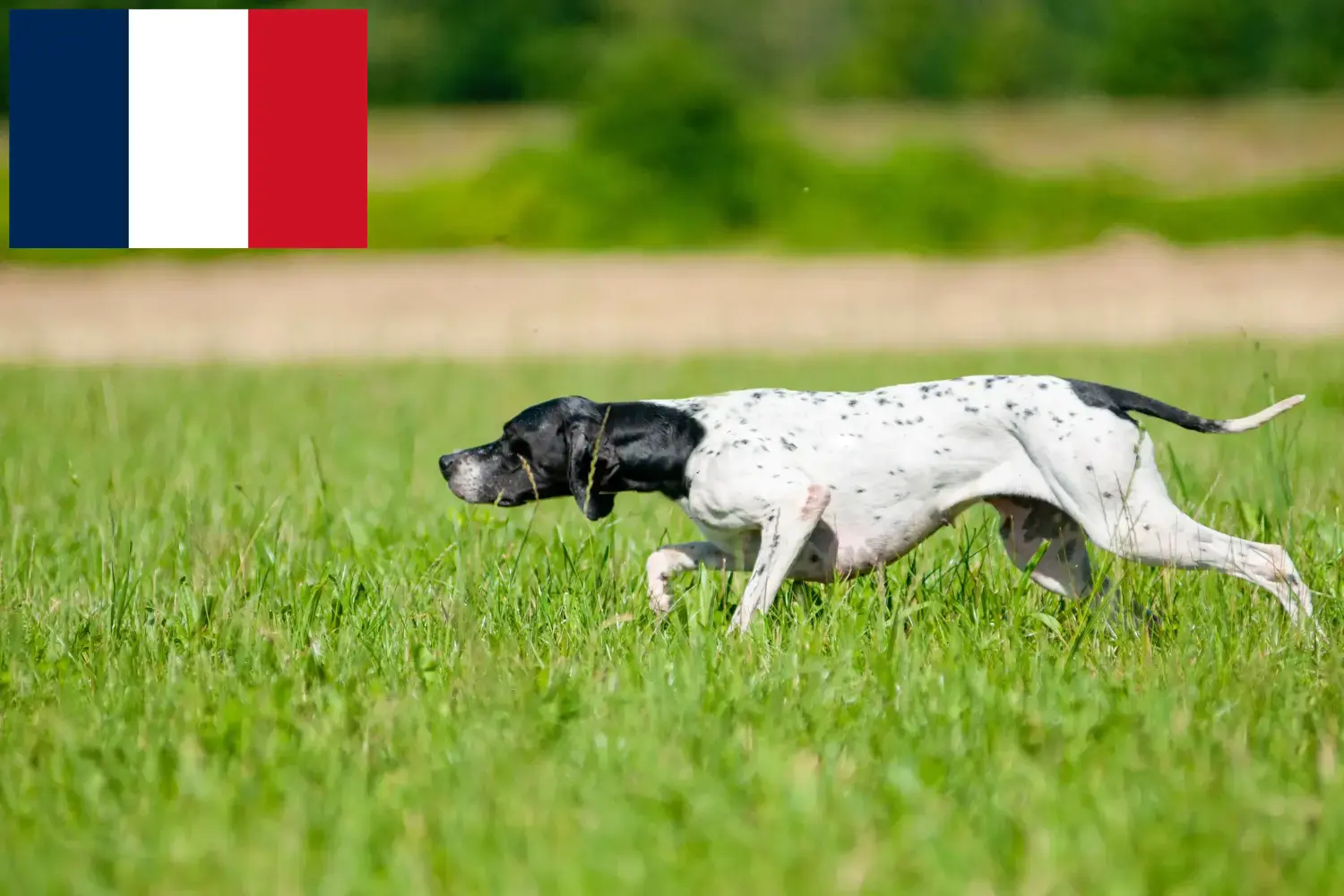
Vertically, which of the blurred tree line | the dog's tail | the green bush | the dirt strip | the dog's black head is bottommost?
the dirt strip

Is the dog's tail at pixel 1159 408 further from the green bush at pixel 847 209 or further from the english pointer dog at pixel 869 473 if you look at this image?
the green bush at pixel 847 209

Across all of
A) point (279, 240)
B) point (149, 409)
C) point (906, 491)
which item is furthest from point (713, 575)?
point (149, 409)

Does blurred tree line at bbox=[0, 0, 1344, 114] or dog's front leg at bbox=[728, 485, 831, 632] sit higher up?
blurred tree line at bbox=[0, 0, 1344, 114]

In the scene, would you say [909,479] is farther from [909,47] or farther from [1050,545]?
Result: [909,47]

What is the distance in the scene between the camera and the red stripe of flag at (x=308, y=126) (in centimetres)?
791

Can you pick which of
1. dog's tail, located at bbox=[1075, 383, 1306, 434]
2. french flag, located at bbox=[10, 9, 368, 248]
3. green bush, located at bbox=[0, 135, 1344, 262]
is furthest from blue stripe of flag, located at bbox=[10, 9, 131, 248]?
green bush, located at bbox=[0, 135, 1344, 262]

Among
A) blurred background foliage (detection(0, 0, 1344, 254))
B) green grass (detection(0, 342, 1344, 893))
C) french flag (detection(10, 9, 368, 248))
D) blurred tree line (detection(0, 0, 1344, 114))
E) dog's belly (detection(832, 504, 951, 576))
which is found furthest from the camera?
blurred tree line (detection(0, 0, 1344, 114))

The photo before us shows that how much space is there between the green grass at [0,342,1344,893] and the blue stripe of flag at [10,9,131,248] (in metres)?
1.99

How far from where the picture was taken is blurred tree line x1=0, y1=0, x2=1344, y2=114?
1181 inches

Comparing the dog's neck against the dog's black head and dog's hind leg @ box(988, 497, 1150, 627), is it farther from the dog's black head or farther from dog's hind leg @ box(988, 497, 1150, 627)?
dog's hind leg @ box(988, 497, 1150, 627)

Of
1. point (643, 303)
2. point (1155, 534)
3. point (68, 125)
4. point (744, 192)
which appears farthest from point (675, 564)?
point (744, 192)

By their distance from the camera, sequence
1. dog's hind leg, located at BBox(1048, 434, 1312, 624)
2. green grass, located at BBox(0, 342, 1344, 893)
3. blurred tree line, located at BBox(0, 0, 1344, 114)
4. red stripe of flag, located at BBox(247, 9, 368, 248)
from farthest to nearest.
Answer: blurred tree line, located at BBox(0, 0, 1344, 114)
red stripe of flag, located at BBox(247, 9, 368, 248)
dog's hind leg, located at BBox(1048, 434, 1312, 624)
green grass, located at BBox(0, 342, 1344, 893)

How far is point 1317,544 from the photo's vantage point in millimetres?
5652

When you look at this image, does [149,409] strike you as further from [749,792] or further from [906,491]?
[749,792]
